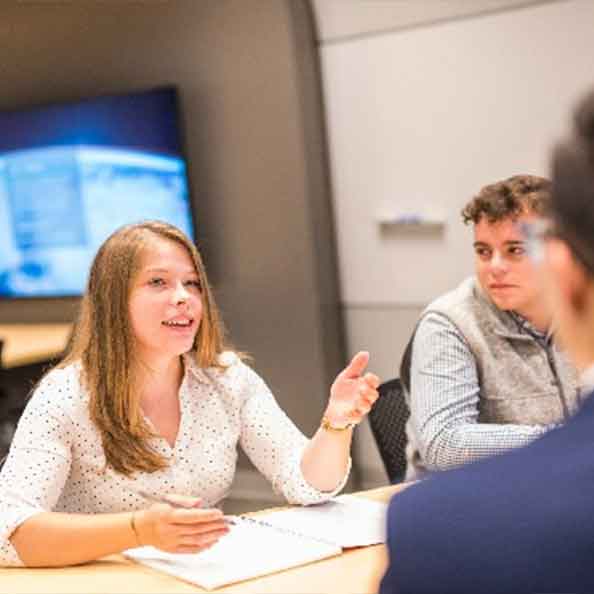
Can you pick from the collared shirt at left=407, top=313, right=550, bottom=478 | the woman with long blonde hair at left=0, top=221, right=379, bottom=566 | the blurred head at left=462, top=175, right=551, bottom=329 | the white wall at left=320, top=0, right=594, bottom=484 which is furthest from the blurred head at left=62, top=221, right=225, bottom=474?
the white wall at left=320, top=0, right=594, bottom=484

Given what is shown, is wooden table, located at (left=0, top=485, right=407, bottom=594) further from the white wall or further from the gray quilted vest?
the white wall

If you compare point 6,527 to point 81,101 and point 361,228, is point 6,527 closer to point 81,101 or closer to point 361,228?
point 361,228

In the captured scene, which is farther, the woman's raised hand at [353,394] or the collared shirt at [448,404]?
the collared shirt at [448,404]

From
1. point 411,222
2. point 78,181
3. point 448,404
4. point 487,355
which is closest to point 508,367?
point 487,355

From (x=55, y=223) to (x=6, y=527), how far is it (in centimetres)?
384

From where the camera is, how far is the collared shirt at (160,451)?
235cm

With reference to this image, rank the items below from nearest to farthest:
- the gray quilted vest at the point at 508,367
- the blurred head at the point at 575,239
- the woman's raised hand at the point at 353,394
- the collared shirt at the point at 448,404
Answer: the blurred head at the point at 575,239 → the woman's raised hand at the point at 353,394 → the collared shirt at the point at 448,404 → the gray quilted vest at the point at 508,367

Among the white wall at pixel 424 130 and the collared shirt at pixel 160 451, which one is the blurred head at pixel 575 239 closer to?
the collared shirt at pixel 160 451

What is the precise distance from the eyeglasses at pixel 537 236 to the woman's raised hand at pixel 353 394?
4.27 ft

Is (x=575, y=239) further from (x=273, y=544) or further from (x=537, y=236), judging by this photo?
(x=273, y=544)

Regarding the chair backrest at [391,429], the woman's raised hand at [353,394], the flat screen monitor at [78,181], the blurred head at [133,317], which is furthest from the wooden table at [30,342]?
the woman's raised hand at [353,394]

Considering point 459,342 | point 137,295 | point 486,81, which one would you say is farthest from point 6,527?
point 486,81

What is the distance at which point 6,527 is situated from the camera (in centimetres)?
227

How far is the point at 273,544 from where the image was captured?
2.23 metres
